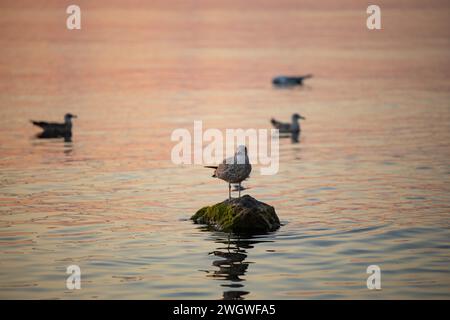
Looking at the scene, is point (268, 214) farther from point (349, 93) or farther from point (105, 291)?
point (349, 93)

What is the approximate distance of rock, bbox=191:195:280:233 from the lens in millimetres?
21516

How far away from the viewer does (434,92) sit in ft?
180

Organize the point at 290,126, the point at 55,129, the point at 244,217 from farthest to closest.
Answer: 1. the point at 290,126
2. the point at 55,129
3. the point at 244,217

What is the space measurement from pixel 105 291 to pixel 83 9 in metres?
151

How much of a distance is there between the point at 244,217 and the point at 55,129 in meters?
21.2

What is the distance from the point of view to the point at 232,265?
19328 millimetres

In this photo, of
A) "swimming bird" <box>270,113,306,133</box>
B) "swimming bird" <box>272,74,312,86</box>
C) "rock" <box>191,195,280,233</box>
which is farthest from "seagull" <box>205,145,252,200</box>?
"swimming bird" <box>272,74,312,86</box>

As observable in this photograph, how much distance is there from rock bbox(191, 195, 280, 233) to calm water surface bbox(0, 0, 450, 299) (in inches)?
14.6

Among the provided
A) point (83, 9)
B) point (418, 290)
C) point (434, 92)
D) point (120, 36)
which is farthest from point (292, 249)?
point (83, 9)

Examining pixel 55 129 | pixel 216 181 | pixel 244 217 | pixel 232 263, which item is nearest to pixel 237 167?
pixel 244 217

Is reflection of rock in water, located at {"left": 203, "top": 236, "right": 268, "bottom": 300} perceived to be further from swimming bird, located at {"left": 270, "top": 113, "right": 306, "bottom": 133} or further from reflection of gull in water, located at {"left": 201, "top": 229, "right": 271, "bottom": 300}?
swimming bird, located at {"left": 270, "top": 113, "right": 306, "bottom": 133}

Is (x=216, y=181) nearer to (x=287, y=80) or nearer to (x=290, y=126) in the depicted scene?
(x=290, y=126)

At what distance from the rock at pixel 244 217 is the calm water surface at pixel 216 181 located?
371 mm

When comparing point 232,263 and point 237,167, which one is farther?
point 237,167
